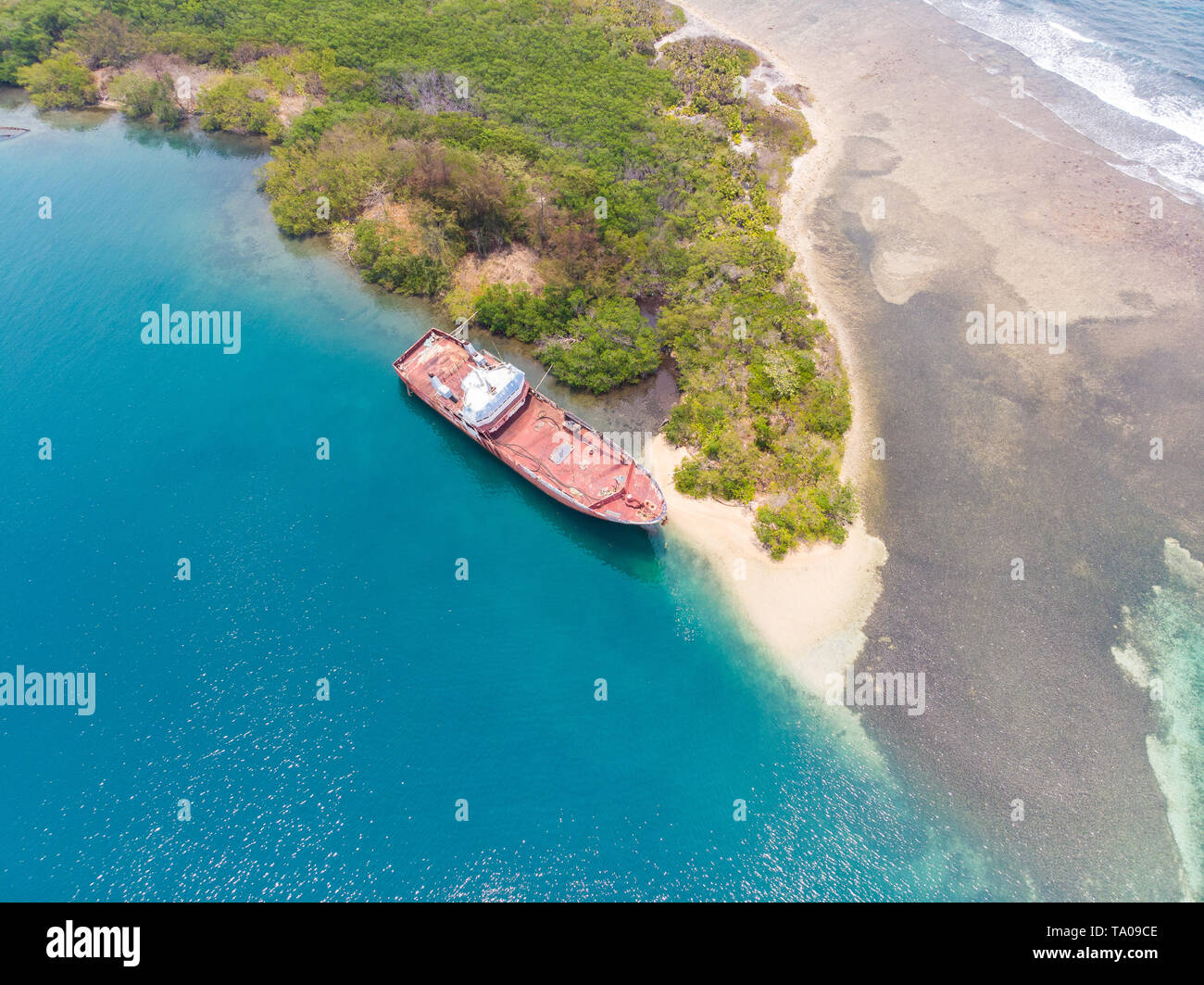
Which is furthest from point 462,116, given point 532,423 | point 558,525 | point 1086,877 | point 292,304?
point 1086,877

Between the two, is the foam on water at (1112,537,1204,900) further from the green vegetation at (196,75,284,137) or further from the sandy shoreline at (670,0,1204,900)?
the green vegetation at (196,75,284,137)

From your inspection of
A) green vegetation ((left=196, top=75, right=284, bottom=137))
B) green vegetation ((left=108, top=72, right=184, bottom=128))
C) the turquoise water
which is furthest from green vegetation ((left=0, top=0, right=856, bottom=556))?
the turquoise water

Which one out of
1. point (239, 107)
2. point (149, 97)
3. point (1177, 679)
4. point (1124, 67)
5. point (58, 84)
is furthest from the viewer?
point (58, 84)

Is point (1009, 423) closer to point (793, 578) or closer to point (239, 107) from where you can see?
point (793, 578)

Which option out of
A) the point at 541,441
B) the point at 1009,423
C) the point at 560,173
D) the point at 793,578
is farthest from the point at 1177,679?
the point at 560,173

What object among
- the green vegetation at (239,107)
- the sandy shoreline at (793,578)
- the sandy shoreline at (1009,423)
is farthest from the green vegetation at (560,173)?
the sandy shoreline at (1009,423)

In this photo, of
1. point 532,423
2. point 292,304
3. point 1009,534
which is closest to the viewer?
point 1009,534

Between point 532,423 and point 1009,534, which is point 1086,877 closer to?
point 1009,534
